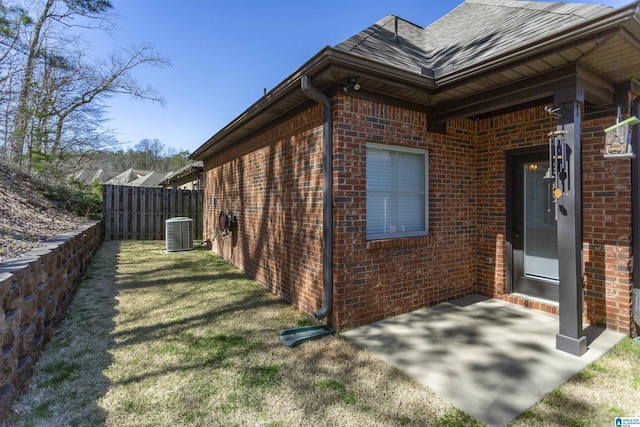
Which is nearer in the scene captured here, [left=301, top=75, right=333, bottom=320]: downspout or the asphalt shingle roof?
the asphalt shingle roof

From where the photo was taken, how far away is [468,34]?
4.71m

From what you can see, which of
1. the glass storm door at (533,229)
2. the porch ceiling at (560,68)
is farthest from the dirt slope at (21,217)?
the glass storm door at (533,229)

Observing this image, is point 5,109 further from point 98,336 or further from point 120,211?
point 98,336

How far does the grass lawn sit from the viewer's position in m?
2.17

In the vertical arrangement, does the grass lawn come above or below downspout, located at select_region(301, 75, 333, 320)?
below

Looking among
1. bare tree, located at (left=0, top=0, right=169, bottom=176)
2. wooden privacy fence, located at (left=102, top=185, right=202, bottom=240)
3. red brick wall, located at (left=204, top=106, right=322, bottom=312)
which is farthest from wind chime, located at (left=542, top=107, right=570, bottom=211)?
wooden privacy fence, located at (left=102, top=185, right=202, bottom=240)

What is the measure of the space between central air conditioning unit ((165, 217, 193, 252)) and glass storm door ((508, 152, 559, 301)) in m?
8.46

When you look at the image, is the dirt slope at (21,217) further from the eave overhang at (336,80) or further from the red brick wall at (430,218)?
the eave overhang at (336,80)

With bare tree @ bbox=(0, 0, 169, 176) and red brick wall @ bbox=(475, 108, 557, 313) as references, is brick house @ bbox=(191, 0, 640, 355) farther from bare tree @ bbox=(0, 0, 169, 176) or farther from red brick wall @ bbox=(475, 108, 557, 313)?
bare tree @ bbox=(0, 0, 169, 176)

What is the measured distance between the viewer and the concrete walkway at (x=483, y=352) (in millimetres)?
2426

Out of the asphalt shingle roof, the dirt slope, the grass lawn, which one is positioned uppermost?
the asphalt shingle roof

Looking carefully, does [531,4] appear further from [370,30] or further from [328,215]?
[328,215]

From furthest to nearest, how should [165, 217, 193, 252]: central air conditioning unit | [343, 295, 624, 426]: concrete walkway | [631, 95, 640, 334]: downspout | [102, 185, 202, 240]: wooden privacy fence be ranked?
[102, 185, 202, 240]: wooden privacy fence, [165, 217, 193, 252]: central air conditioning unit, [631, 95, 640, 334]: downspout, [343, 295, 624, 426]: concrete walkway

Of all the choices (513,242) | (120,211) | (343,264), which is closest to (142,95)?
(120,211)
